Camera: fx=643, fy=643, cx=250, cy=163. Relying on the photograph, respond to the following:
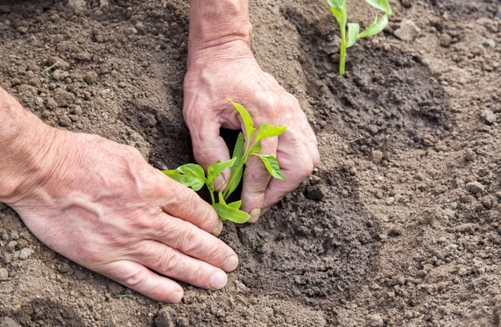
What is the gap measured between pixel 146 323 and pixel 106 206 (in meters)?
0.43

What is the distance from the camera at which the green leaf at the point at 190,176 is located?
2.35 metres

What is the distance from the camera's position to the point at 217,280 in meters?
2.34

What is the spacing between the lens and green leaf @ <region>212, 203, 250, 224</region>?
2361mm

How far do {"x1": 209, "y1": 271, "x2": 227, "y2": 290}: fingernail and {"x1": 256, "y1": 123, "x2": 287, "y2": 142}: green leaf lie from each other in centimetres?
52

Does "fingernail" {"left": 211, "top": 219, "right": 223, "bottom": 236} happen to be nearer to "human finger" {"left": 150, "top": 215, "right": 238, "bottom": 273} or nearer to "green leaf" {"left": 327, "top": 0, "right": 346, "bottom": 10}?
"human finger" {"left": 150, "top": 215, "right": 238, "bottom": 273}

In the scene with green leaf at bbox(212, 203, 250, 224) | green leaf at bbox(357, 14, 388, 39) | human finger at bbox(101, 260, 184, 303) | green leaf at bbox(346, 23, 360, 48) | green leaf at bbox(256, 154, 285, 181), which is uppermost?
green leaf at bbox(357, 14, 388, 39)

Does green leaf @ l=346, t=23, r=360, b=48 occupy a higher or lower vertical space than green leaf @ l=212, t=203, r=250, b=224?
higher

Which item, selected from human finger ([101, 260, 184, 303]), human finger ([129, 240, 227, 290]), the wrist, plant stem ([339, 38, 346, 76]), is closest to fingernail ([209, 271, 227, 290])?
human finger ([129, 240, 227, 290])

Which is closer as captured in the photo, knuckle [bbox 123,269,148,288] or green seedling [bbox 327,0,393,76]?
knuckle [bbox 123,269,148,288]

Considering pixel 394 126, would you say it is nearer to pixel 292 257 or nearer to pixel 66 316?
pixel 292 257

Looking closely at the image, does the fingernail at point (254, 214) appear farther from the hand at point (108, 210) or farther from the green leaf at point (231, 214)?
the hand at point (108, 210)

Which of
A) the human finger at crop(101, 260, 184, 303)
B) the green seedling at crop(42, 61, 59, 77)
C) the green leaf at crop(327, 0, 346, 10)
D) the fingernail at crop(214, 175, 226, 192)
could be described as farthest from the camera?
the green leaf at crop(327, 0, 346, 10)

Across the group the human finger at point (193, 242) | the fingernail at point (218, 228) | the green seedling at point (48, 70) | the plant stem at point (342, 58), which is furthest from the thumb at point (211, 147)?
the plant stem at point (342, 58)

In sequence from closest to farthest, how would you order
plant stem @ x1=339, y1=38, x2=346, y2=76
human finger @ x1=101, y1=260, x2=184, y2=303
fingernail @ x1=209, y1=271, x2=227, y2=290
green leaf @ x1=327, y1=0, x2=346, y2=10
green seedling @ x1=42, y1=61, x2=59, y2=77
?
human finger @ x1=101, y1=260, x2=184, y2=303
fingernail @ x1=209, y1=271, x2=227, y2=290
green seedling @ x1=42, y1=61, x2=59, y2=77
green leaf @ x1=327, y1=0, x2=346, y2=10
plant stem @ x1=339, y1=38, x2=346, y2=76
